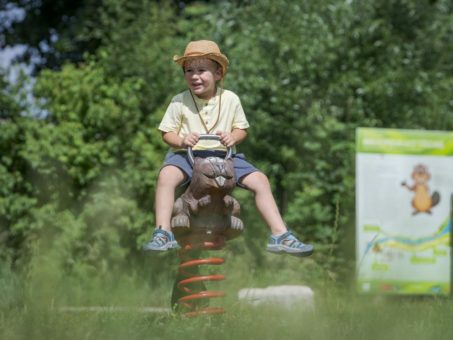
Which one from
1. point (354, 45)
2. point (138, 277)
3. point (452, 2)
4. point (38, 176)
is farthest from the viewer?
point (452, 2)

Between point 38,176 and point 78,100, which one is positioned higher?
point 78,100

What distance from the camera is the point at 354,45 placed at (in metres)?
10.2

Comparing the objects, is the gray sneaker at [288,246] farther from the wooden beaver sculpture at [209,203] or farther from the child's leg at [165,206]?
the child's leg at [165,206]

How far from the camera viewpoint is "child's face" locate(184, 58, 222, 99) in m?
5.03

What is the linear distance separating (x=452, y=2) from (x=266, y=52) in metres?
3.80

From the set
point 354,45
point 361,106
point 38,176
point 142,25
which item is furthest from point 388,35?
point 38,176

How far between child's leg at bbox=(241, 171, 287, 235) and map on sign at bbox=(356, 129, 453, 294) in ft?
10.1

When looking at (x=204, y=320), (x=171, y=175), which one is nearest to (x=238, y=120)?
(x=171, y=175)

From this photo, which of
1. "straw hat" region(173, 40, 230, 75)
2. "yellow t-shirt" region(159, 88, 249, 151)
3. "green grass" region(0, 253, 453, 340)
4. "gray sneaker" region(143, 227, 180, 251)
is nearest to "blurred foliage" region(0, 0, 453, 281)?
"green grass" region(0, 253, 453, 340)

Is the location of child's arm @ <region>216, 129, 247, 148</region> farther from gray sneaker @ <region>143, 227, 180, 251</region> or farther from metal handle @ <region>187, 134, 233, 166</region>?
gray sneaker @ <region>143, 227, 180, 251</region>

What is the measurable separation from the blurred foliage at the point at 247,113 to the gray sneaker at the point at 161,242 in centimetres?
366

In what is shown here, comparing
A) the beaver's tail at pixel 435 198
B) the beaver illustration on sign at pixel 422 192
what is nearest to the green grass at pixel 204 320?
the beaver illustration on sign at pixel 422 192

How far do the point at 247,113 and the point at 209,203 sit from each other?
449 centimetres

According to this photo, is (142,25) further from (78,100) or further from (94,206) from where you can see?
(94,206)
